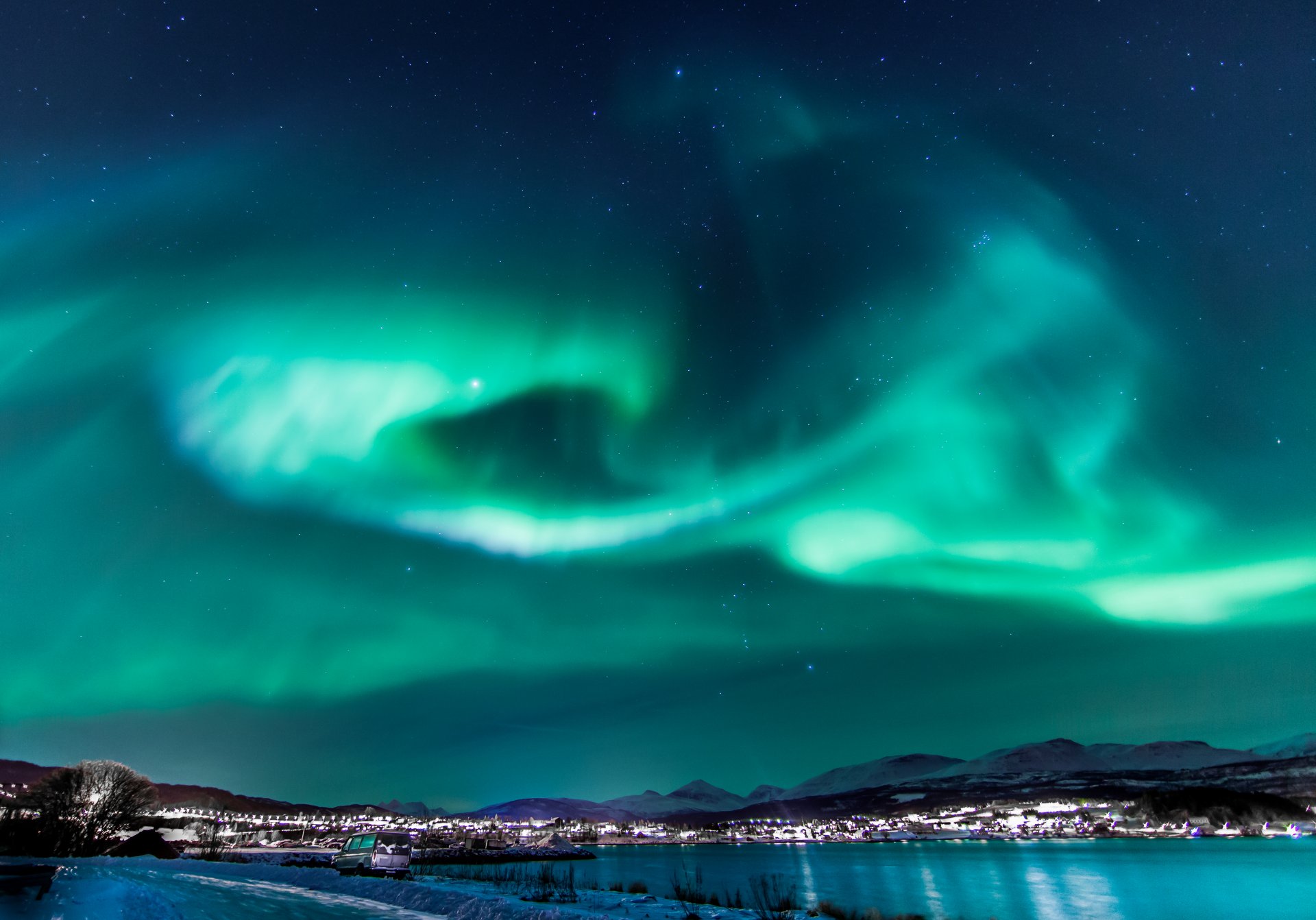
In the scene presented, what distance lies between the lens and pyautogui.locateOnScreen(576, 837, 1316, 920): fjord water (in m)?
62.9

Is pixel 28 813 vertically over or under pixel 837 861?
over

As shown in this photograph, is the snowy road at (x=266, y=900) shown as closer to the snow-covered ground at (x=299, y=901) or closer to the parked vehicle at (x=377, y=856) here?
the snow-covered ground at (x=299, y=901)

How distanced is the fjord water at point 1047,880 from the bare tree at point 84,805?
4293 centimetres

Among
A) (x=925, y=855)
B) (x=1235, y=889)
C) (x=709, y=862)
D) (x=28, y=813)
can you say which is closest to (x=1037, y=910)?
(x=1235, y=889)

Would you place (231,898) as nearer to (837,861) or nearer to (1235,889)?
(1235,889)

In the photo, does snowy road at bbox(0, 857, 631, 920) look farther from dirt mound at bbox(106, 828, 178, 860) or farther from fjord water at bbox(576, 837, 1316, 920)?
dirt mound at bbox(106, 828, 178, 860)

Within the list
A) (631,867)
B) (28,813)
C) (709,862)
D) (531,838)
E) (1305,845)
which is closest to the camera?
(28,813)

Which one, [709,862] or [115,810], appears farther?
[709,862]

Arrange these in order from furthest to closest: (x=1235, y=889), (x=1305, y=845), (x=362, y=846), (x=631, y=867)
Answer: (x=1305, y=845)
(x=631, y=867)
(x=1235, y=889)
(x=362, y=846)

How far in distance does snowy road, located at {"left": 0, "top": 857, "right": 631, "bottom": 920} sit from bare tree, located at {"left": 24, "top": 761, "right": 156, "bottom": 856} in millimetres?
38924

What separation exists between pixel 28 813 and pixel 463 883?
206 feet

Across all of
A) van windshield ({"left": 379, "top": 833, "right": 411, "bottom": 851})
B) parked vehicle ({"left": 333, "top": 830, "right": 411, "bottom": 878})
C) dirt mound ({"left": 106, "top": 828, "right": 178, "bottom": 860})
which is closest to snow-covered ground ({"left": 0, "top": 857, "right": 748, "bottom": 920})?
parked vehicle ({"left": 333, "top": 830, "right": 411, "bottom": 878})

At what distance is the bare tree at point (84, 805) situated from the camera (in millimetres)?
61656

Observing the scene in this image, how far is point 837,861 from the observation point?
5782 inches
